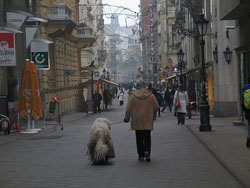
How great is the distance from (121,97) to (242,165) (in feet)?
151

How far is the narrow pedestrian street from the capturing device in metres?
9.06

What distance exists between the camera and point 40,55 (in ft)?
89.1

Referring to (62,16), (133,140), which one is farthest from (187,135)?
(62,16)

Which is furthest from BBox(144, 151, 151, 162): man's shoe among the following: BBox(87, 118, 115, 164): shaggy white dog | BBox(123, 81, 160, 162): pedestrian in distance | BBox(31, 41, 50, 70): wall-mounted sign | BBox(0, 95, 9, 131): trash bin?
BBox(31, 41, 50, 70): wall-mounted sign

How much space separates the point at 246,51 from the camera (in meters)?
21.2

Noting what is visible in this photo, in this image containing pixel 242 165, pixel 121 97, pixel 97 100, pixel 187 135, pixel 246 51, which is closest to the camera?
pixel 242 165

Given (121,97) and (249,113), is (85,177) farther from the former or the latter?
(121,97)

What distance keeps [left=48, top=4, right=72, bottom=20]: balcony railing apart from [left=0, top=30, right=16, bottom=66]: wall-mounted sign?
13653 mm

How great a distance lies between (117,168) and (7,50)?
11351mm

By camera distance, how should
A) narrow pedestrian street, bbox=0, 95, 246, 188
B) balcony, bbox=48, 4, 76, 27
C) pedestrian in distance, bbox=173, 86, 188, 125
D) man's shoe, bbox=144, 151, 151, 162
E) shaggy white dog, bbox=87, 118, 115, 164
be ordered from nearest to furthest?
narrow pedestrian street, bbox=0, 95, 246, 188
shaggy white dog, bbox=87, 118, 115, 164
man's shoe, bbox=144, 151, 151, 162
pedestrian in distance, bbox=173, 86, 188, 125
balcony, bbox=48, 4, 76, 27

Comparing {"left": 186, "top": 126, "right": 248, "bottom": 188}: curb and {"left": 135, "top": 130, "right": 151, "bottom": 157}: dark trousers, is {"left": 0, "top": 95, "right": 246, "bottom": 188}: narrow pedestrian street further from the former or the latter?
{"left": 135, "top": 130, "right": 151, "bottom": 157}: dark trousers

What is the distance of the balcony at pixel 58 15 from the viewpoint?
3466 cm

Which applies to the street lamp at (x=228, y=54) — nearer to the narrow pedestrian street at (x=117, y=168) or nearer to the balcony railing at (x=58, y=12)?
the balcony railing at (x=58, y=12)

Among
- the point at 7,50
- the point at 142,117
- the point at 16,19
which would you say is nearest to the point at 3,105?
the point at 7,50
